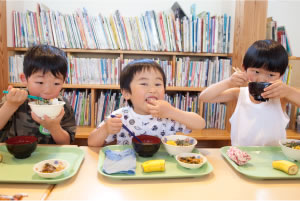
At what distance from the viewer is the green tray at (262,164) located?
0.82 meters

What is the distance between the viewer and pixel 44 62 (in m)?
1.26

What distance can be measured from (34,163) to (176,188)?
55 cm

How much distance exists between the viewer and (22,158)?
93 cm

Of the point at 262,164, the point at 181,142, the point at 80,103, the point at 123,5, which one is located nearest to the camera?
the point at 262,164

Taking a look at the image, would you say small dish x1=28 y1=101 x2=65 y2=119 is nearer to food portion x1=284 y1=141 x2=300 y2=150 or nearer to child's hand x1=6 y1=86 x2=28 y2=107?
child's hand x1=6 y1=86 x2=28 y2=107

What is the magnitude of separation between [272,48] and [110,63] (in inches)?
63.1

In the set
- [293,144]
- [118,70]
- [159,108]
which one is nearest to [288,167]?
[293,144]

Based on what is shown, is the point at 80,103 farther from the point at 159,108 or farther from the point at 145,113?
the point at 159,108

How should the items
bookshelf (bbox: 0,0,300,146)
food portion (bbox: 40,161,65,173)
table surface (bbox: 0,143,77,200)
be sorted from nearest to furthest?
table surface (bbox: 0,143,77,200), food portion (bbox: 40,161,65,173), bookshelf (bbox: 0,0,300,146)

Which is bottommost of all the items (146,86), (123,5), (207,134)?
(207,134)

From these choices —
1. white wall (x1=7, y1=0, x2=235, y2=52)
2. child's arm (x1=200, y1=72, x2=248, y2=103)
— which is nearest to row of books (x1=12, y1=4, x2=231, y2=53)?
white wall (x1=7, y1=0, x2=235, y2=52)

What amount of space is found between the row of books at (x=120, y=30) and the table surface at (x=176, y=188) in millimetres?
1810

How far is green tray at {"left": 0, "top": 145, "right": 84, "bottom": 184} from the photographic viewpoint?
75cm

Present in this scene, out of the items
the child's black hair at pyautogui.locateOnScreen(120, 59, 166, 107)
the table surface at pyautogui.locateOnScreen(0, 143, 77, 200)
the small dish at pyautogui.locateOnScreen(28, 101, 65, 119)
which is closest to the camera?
the table surface at pyautogui.locateOnScreen(0, 143, 77, 200)
